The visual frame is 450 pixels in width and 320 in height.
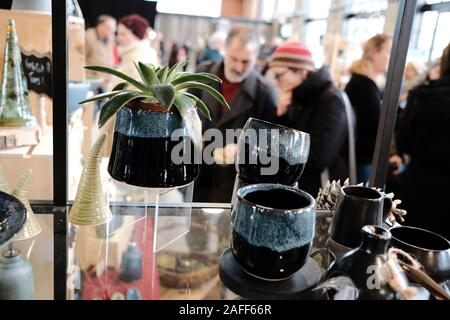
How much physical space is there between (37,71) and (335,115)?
1.02m

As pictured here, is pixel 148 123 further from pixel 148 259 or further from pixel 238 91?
pixel 238 91

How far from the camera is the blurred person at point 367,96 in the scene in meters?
1.74

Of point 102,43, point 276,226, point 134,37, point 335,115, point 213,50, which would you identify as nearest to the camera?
point 276,226

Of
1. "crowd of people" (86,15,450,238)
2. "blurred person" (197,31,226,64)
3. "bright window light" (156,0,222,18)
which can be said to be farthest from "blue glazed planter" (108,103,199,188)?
"bright window light" (156,0,222,18)

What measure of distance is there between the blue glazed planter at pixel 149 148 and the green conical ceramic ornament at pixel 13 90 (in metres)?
0.41

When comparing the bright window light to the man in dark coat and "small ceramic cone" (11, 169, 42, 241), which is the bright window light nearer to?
the man in dark coat

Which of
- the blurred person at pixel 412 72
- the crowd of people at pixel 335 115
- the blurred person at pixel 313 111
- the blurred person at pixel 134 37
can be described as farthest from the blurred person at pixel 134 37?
the blurred person at pixel 412 72

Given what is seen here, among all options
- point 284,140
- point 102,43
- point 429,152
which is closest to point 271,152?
point 284,140

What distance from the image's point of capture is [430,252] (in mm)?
578

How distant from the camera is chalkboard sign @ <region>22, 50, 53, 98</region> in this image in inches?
41.3

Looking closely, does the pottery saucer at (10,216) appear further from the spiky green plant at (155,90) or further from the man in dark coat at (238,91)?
the man in dark coat at (238,91)
